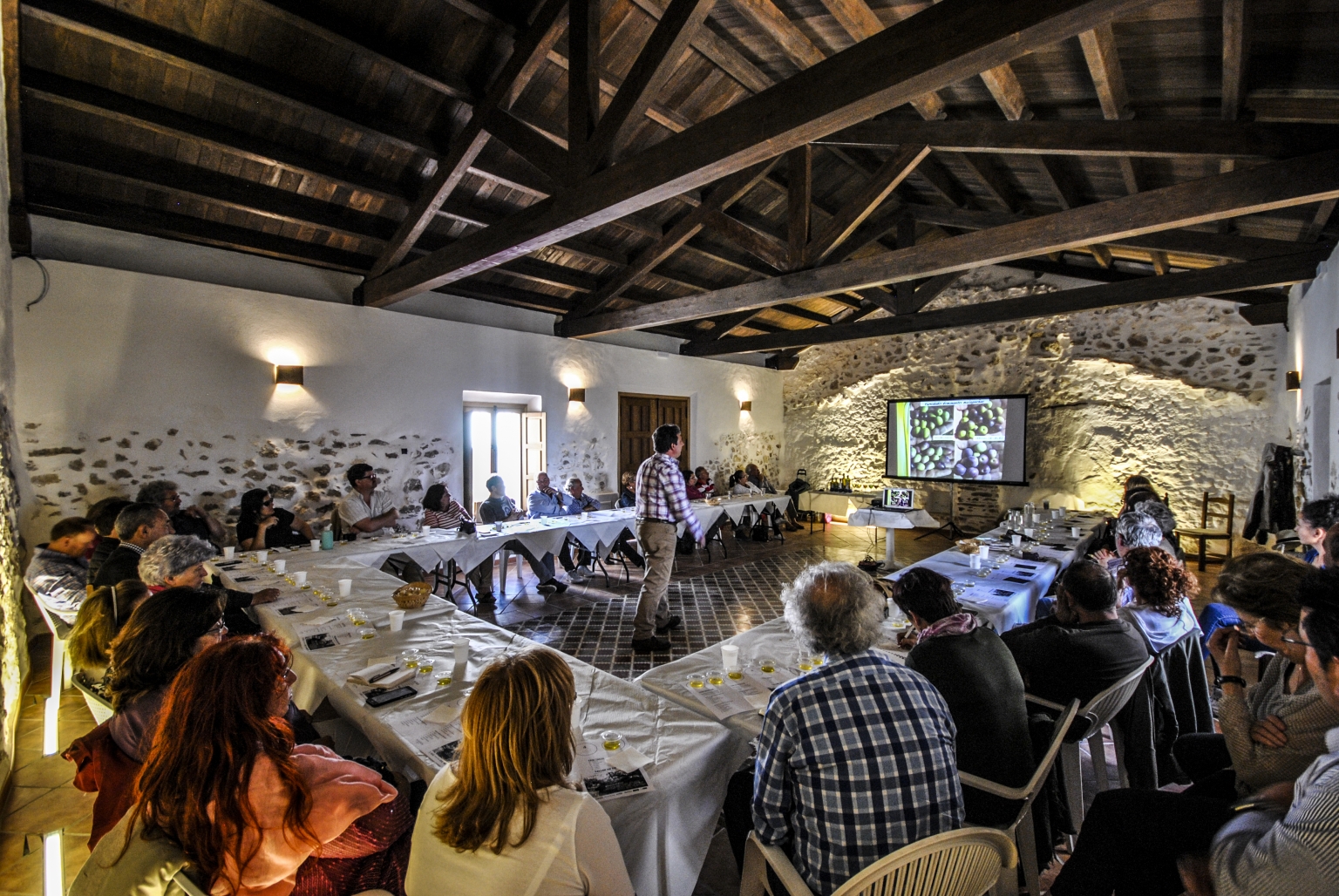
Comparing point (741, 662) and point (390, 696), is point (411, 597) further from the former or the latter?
point (741, 662)

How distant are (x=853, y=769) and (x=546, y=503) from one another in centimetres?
556

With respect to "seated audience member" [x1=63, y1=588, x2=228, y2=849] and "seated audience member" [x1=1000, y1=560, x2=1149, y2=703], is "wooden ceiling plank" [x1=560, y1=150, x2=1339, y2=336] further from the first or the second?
"seated audience member" [x1=63, y1=588, x2=228, y2=849]

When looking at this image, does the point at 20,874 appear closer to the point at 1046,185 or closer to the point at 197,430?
the point at 197,430

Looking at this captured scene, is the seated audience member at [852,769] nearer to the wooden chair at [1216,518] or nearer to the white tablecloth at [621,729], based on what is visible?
the white tablecloth at [621,729]

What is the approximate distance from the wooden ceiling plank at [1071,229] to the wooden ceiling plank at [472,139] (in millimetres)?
2682

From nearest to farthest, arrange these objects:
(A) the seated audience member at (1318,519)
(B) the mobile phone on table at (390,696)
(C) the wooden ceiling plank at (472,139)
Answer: (B) the mobile phone on table at (390,696) < (A) the seated audience member at (1318,519) < (C) the wooden ceiling plank at (472,139)

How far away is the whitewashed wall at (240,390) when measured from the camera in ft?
14.4

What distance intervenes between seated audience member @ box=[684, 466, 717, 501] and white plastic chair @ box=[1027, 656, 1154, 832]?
5662 millimetres

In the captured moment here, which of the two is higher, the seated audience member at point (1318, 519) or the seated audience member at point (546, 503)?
the seated audience member at point (1318, 519)

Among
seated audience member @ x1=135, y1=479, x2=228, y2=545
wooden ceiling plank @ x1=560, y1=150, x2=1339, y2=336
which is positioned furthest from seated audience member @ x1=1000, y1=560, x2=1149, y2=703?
seated audience member @ x1=135, y1=479, x2=228, y2=545

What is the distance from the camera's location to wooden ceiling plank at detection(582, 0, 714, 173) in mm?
3109

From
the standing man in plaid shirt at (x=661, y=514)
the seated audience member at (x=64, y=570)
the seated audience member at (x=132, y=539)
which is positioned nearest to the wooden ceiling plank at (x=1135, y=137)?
the standing man in plaid shirt at (x=661, y=514)

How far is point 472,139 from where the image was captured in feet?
14.0

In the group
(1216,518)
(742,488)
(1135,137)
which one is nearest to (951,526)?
(1216,518)
